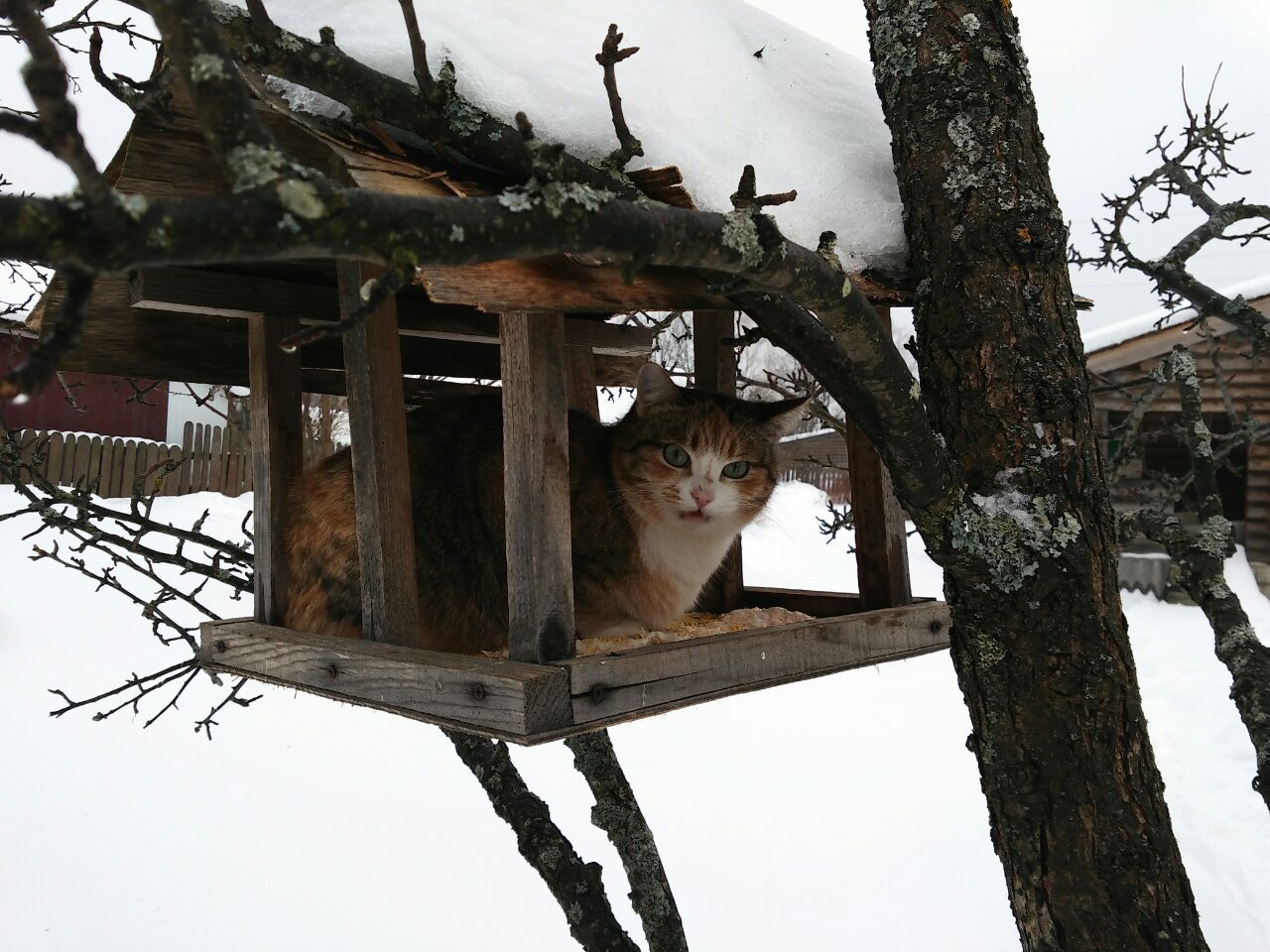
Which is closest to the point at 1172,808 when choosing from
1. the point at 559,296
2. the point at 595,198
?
the point at 559,296

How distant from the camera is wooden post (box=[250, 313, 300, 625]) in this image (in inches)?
89.9

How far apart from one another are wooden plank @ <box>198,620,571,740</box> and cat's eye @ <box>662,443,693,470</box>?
2.40 ft

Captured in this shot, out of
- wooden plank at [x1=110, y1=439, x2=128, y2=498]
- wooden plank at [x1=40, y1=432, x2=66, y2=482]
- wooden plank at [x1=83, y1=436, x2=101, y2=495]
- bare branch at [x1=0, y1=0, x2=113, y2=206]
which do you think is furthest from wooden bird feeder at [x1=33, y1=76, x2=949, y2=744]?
wooden plank at [x1=110, y1=439, x2=128, y2=498]

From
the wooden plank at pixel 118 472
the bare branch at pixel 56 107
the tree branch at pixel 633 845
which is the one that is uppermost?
the wooden plank at pixel 118 472

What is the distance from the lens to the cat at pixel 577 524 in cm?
Result: 220

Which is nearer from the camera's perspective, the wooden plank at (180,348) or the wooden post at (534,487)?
the wooden post at (534,487)

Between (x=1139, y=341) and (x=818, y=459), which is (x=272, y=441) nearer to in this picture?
(x=818, y=459)

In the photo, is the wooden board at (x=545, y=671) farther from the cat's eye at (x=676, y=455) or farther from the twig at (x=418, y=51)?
the twig at (x=418, y=51)

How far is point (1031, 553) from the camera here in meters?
1.70

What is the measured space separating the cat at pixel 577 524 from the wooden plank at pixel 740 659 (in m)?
0.38

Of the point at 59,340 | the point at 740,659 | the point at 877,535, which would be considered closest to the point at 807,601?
the point at 877,535

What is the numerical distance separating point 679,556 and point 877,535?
1.89ft

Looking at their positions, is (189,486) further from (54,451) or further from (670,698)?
(670,698)

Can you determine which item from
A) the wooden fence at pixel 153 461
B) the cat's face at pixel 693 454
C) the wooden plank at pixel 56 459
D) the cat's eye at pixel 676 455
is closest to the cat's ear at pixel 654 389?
the cat's face at pixel 693 454
